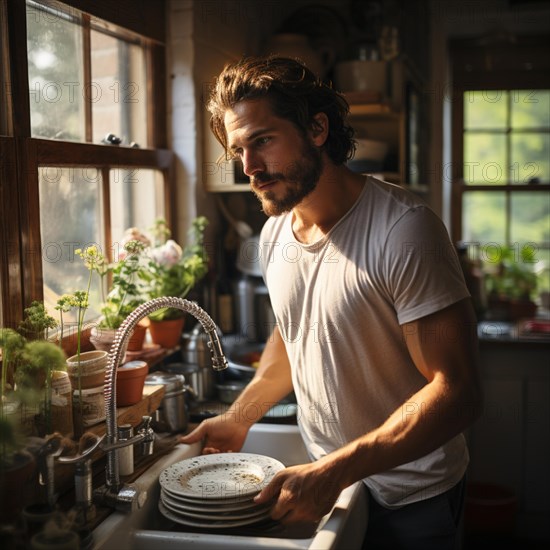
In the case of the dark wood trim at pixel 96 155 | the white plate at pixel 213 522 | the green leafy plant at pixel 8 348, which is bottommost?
the white plate at pixel 213 522

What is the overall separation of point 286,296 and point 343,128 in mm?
426

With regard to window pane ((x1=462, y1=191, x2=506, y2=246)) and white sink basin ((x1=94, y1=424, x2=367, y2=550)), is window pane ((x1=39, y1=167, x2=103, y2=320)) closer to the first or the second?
white sink basin ((x1=94, y1=424, x2=367, y2=550))

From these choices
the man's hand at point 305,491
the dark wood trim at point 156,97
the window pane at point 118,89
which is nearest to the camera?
the man's hand at point 305,491

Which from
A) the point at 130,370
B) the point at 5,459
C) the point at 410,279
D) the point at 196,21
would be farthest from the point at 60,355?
the point at 196,21

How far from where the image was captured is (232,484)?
165 cm

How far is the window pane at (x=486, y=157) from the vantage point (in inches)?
154

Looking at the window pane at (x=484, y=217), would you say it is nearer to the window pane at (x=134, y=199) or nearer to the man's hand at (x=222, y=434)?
the window pane at (x=134, y=199)

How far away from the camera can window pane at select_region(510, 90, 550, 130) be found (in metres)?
3.82

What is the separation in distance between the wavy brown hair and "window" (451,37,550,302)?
7.04 ft

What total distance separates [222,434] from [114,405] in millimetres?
422

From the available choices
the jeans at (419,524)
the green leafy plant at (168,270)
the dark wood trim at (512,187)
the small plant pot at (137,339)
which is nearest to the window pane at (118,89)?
the green leafy plant at (168,270)

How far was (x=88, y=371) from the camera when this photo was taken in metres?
1.63

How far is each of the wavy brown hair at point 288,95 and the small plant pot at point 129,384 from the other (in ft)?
1.90

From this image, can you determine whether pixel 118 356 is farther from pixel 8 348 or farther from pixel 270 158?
pixel 270 158
